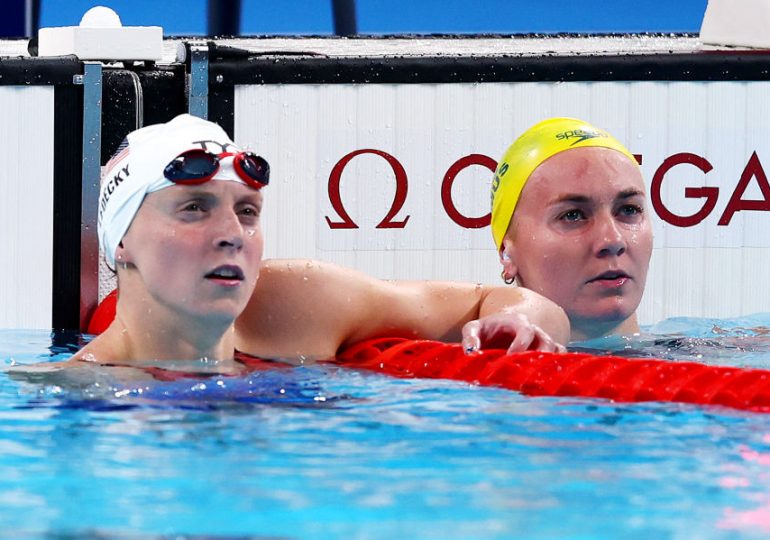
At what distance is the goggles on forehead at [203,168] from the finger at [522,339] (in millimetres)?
741

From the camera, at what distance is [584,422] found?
2.62m

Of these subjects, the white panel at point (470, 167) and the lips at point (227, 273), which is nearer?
the lips at point (227, 273)

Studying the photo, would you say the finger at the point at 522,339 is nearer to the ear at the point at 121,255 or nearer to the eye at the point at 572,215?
the eye at the point at 572,215

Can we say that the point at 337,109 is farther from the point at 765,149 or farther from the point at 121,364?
the point at 121,364

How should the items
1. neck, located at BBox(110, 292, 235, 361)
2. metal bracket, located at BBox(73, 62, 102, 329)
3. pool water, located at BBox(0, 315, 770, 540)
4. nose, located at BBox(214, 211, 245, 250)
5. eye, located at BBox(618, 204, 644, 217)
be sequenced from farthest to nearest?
metal bracket, located at BBox(73, 62, 102, 329)
eye, located at BBox(618, 204, 644, 217)
neck, located at BBox(110, 292, 235, 361)
nose, located at BBox(214, 211, 245, 250)
pool water, located at BBox(0, 315, 770, 540)

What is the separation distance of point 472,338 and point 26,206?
7.41 ft

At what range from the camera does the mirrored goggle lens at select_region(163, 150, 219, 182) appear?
320 centimetres

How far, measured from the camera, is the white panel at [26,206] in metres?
4.85

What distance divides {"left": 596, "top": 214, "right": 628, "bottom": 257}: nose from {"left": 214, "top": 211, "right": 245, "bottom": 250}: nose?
1193 mm

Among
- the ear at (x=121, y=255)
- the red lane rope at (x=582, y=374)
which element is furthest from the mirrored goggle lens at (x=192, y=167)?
the red lane rope at (x=582, y=374)

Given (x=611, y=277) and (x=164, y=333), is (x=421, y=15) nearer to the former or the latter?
(x=611, y=277)

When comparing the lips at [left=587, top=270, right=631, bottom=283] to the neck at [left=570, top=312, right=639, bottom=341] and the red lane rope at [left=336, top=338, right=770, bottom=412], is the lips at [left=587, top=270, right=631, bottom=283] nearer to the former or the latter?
the neck at [left=570, top=312, right=639, bottom=341]

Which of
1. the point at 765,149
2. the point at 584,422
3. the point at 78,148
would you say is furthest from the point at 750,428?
the point at 78,148

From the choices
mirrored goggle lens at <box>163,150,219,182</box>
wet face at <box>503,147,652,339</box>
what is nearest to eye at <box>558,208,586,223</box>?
wet face at <box>503,147,652,339</box>
